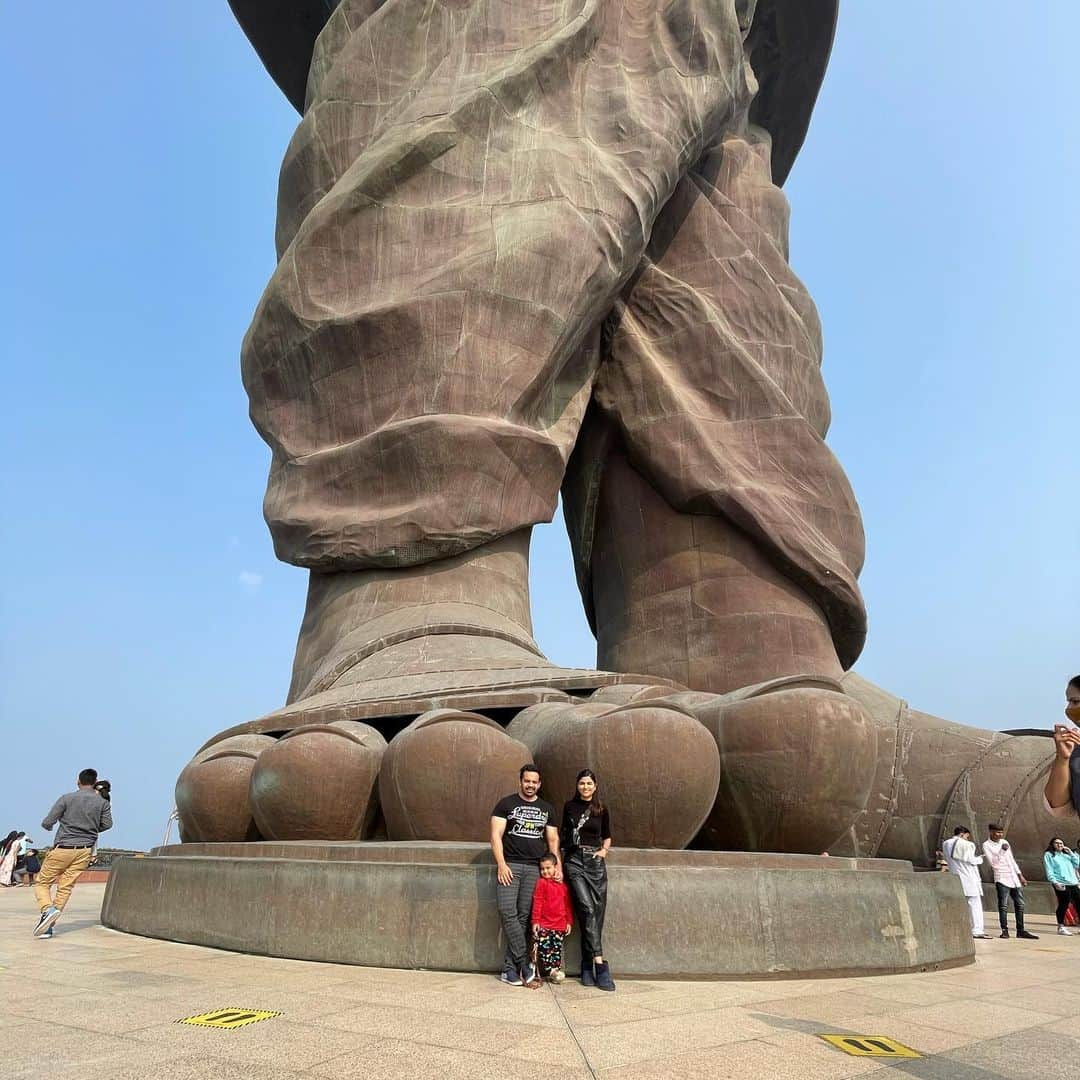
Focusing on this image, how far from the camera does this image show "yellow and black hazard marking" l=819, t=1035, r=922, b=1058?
237 centimetres

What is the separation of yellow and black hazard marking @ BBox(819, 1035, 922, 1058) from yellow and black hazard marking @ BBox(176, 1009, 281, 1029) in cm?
144

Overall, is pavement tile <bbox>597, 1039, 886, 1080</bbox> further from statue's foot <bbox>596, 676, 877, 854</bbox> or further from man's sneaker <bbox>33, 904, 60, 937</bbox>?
man's sneaker <bbox>33, 904, 60, 937</bbox>

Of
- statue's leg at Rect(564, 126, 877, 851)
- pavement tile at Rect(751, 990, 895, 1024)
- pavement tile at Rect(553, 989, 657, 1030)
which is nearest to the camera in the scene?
pavement tile at Rect(553, 989, 657, 1030)

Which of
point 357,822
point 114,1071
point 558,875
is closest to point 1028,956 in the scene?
point 558,875

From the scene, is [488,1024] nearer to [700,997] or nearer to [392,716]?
[700,997]

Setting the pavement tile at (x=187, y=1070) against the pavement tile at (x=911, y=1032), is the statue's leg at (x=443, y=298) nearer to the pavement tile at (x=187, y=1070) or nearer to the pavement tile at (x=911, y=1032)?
the pavement tile at (x=911, y=1032)

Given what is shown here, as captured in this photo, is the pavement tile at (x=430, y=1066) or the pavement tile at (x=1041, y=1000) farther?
the pavement tile at (x=1041, y=1000)

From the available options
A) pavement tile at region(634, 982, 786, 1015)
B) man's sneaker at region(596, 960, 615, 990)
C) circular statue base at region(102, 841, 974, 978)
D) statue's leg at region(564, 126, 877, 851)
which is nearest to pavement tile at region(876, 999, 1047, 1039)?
pavement tile at region(634, 982, 786, 1015)

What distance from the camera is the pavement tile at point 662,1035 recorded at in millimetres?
2328

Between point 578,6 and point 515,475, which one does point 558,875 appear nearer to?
→ point 515,475

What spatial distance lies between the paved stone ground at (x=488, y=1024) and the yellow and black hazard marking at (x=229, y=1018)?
0.04 metres

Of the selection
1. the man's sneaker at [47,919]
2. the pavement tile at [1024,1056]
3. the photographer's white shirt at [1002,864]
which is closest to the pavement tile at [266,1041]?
the pavement tile at [1024,1056]

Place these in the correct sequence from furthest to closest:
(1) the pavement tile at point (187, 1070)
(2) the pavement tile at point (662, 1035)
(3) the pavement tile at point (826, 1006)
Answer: (3) the pavement tile at point (826, 1006)
(2) the pavement tile at point (662, 1035)
(1) the pavement tile at point (187, 1070)

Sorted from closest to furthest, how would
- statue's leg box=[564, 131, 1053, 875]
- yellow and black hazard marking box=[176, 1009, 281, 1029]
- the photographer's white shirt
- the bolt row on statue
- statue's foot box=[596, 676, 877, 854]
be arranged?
yellow and black hazard marking box=[176, 1009, 281, 1029], statue's foot box=[596, 676, 877, 854], the bolt row on statue, the photographer's white shirt, statue's leg box=[564, 131, 1053, 875]
